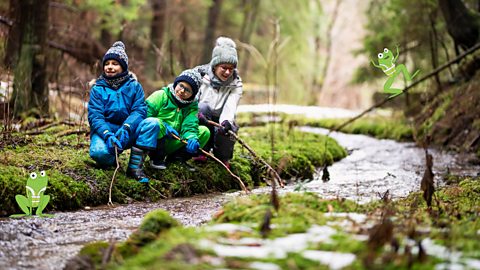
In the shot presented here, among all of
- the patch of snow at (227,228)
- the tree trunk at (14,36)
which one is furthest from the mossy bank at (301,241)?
the tree trunk at (14,36)

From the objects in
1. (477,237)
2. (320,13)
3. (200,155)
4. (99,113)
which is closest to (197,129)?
(200,155)

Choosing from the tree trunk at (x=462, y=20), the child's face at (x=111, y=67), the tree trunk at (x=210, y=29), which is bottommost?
the child's face at (x=111, y=67)

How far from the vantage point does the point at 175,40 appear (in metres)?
12.8

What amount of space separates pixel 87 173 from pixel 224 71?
2072mm

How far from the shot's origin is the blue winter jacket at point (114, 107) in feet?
18.9

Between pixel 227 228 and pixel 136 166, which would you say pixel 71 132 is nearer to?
pixel 136 166

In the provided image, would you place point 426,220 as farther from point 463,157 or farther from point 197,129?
point 463,157

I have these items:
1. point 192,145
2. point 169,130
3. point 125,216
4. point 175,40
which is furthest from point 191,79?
point 175,40

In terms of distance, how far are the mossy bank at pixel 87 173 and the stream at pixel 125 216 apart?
0.22 meters

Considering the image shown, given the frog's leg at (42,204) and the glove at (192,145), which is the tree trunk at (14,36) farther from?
the frog's leg at (42,204)

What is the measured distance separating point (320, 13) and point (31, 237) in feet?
90.7

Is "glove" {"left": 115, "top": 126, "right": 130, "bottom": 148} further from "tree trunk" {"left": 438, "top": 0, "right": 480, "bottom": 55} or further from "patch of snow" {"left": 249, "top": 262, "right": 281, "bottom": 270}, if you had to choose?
"tree trunk" {"left": 438, "top": 0, "right": 480, "bottom": 55}

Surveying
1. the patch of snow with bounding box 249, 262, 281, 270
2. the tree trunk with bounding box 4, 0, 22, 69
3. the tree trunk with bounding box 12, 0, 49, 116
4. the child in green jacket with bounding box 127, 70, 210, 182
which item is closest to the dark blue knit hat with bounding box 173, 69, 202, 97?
the child in green jacket with bounding box 127, 70, 210, 182

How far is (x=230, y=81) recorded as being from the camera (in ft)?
22.8
